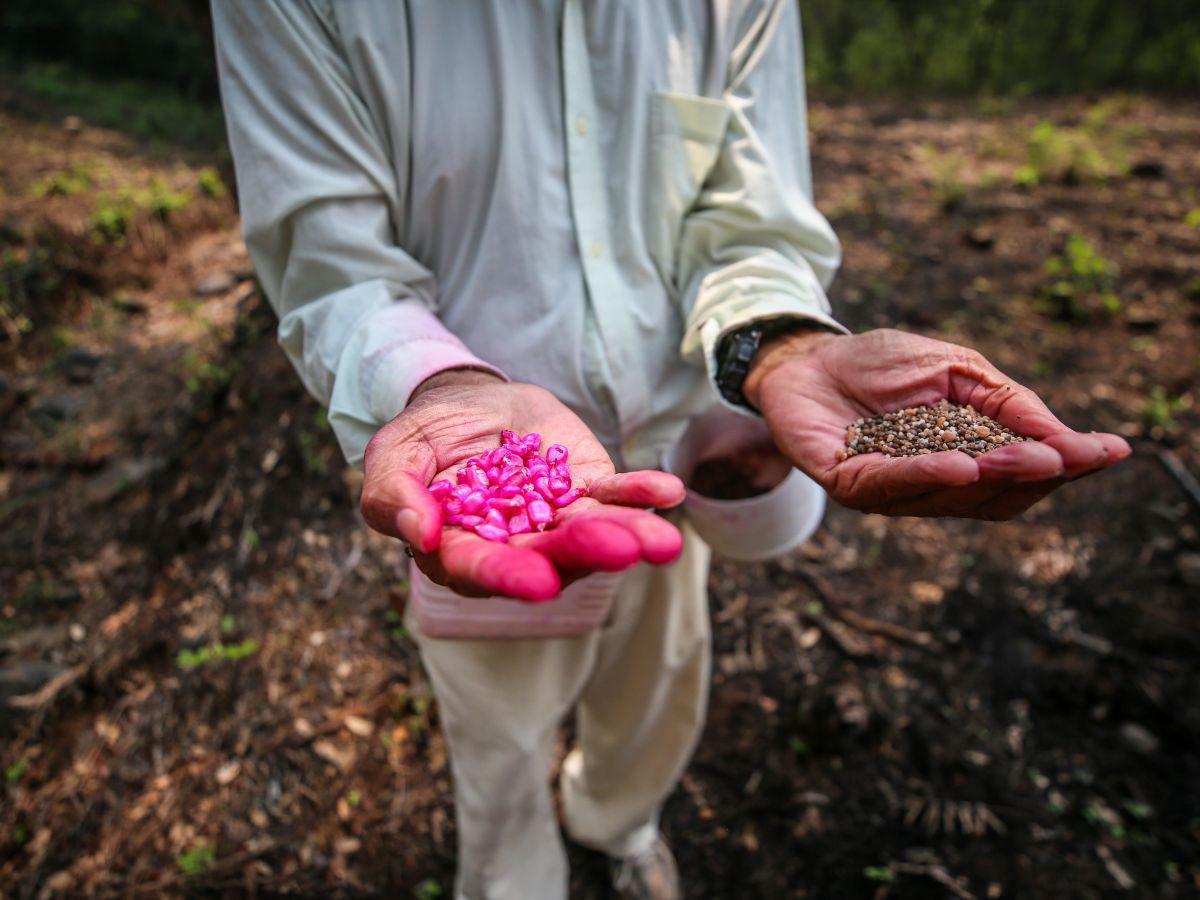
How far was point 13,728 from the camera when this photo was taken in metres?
2.58

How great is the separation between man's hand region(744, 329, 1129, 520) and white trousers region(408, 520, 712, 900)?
65cm

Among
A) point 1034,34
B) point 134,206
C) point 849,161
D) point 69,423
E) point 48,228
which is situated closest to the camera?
point 69,423

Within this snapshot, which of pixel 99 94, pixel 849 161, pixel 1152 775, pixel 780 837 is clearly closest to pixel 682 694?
pixel 780 837

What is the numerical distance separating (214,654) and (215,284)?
272cm

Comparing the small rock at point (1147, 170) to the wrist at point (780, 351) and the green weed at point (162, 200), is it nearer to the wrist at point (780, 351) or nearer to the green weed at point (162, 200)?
the wrist at point (780, 351)

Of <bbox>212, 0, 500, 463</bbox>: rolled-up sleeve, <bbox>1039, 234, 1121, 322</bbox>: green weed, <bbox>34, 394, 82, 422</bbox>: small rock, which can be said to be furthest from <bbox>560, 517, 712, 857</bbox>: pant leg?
<bbox>1039, 234, 1121, 322</bbox>: green weed

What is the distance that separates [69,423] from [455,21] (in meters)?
3.43

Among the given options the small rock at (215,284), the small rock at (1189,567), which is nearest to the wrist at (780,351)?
the small rock at (1189,567)

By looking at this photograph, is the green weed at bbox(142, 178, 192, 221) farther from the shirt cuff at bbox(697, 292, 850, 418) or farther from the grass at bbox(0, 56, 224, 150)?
the shirt cuff at bbox(697, 292, 850, 418)

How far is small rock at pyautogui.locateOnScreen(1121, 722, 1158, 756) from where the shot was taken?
2521mm

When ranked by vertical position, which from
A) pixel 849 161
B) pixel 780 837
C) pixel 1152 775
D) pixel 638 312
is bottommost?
pixel 780 837

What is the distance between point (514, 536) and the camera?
1.14 m

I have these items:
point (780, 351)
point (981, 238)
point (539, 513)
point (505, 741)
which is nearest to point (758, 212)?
point (780, 351)

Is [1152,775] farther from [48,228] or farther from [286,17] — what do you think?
[48,228]
